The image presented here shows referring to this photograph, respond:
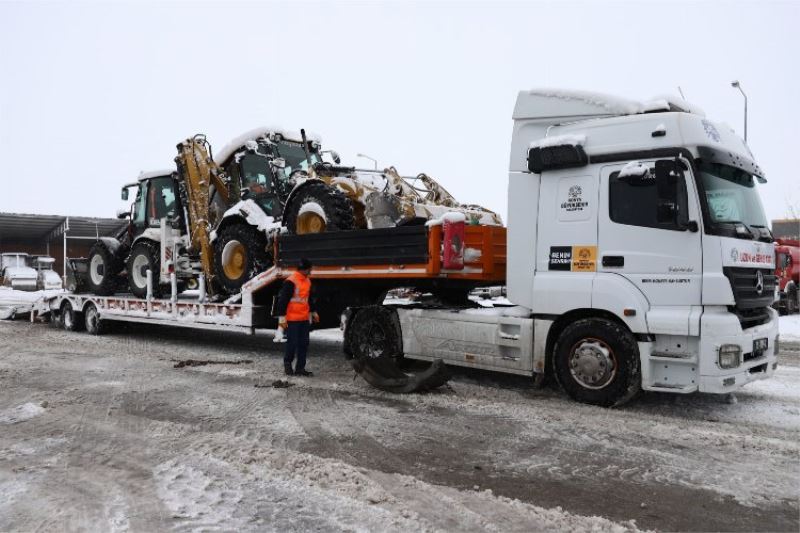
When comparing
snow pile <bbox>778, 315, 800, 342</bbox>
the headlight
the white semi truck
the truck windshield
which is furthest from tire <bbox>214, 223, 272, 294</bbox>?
snow pile <bbox>778, 315, 800, 342</bbox>

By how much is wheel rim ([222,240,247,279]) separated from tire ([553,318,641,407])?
5939mm

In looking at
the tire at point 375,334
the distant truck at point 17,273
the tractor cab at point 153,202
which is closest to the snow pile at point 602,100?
the tire at point 375,334

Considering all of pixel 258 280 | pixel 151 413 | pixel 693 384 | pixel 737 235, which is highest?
pixel 737 235

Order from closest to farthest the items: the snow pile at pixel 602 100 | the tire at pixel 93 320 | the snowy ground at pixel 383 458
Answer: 1. the snowy ground at pixel 383 458
2. the snow pile at pixel 602 100
3. the tire at pixel 93 320

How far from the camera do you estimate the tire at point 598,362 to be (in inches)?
233

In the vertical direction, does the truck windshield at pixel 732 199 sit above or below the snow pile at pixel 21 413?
above

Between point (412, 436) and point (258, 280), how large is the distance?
5.00m

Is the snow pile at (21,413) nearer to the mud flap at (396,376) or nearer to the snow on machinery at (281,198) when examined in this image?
the mud flap at (396,376)

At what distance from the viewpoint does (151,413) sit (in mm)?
6137

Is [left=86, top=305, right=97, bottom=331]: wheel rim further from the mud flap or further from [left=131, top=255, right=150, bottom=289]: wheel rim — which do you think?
the mud flap

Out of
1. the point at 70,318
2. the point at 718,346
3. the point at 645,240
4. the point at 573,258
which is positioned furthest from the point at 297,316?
the point at 70,318

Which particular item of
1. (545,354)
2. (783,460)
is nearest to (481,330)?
(545,354)

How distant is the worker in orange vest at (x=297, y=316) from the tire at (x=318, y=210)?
676mm

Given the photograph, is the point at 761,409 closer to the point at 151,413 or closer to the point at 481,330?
the point at 481,330
